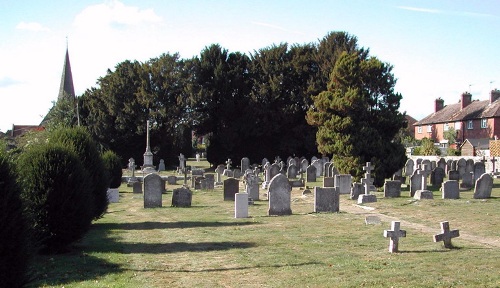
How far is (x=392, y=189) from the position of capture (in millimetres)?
23109

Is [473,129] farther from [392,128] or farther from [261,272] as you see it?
[261,272]

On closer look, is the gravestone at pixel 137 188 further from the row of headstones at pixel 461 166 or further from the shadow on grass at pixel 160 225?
the row of headstones at pixel 461 166

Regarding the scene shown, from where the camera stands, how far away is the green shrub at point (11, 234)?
7067mm

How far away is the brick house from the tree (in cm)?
3417

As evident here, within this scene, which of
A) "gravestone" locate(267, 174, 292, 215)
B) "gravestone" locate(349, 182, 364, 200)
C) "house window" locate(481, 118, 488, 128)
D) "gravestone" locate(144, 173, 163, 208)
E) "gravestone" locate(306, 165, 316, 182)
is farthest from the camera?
"house window" locate(481, 118, 488, 128)

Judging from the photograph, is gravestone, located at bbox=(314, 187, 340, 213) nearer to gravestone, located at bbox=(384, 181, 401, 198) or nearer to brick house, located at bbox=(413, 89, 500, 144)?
gravestone, located at bbox=(384, 181, 401, 198)

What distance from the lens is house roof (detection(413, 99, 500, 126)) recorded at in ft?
191

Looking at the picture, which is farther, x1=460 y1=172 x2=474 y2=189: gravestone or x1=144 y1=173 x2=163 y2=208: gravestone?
x1=460 y1=172 x2=474 y2=189: gravestone

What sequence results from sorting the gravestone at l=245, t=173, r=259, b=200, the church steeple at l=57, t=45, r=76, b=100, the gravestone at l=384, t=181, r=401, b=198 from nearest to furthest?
the gravestone at l=245, t=173, r=259, b=200 < the gravestone at l=384, t=181, r=401, b=198 < the church steeple at l=57, t=45, r=76, b=100

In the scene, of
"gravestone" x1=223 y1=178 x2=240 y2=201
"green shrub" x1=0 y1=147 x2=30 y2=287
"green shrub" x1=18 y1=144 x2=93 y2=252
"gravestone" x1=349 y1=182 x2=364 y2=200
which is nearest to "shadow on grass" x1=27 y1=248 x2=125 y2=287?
"green shrub" x1=18 y1=144 x2=93 y2=252

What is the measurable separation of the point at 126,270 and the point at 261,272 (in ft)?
8.50

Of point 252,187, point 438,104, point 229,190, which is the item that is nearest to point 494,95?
point 438,104

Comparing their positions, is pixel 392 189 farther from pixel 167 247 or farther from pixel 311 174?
pixel 167 247

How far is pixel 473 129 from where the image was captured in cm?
6131
